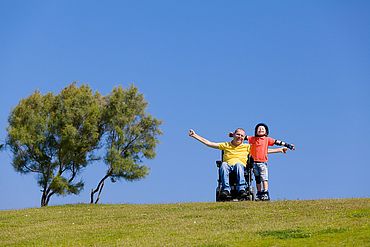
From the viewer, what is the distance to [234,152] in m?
22.4

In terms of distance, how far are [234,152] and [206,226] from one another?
713cm

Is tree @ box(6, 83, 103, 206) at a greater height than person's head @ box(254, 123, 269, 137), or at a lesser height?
greater

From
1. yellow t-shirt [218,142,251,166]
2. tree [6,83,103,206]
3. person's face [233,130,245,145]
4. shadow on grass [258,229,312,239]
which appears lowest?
shadow on grass [258,229,312,239]

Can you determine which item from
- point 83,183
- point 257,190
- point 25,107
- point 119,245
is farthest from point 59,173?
point 119,245

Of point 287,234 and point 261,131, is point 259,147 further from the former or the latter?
point 287,234

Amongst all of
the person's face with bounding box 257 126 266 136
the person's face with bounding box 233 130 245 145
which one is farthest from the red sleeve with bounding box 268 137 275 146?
the person's face with bounding box 233 130 245 145

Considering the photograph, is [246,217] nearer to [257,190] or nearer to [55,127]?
[257,190]

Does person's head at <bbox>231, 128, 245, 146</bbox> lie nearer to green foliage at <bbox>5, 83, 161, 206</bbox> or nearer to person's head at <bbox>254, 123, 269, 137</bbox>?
person's head at <bbox>254, 123, 269, 137</bbox>

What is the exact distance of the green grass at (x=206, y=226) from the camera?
12.9 metres

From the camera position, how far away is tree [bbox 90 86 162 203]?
42250 mm

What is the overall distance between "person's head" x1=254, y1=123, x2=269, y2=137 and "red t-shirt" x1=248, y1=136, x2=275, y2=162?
0.43 feet

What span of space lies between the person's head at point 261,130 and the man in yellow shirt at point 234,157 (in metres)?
0.58

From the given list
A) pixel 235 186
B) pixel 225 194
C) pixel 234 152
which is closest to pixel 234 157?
pixel 234 152

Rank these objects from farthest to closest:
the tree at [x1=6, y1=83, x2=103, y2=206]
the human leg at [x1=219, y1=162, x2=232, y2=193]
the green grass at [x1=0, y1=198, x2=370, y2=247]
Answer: the tree at [x1=6, y1=83, x2=103, y2=206]
the human leg at [x1=219, y1=162, x2=232, y2=193]
the green grass at [x1=0, y1=198, x2=370, y2=247]
